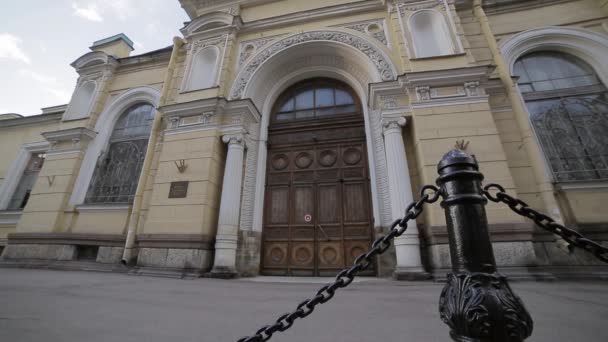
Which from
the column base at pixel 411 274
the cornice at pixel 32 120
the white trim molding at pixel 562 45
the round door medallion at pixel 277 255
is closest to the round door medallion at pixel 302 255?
the round door medallion at pixel 277 255

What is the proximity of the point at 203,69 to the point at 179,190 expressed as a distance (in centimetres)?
359

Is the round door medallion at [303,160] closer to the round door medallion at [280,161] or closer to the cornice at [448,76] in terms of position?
the round door medallion at [280,161]

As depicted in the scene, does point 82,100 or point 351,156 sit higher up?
point 82,100

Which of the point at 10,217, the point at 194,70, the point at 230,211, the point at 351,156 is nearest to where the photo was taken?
the point at 230,211

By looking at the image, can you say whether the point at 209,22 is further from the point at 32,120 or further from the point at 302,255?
the point at 32,120

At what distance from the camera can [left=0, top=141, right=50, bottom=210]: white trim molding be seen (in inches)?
312

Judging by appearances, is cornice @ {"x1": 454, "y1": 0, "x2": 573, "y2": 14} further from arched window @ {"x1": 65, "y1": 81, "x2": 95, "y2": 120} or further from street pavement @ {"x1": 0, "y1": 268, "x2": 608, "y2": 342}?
arched window @ {"x1": 65, "y1": 81, "x2": 95, "y2": 120}

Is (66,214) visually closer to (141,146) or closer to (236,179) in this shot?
(141,146)

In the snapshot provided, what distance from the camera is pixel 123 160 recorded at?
6.75 m

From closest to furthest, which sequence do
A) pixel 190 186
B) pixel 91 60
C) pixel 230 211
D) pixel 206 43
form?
pixel 230 211, pixel 190 186, pixel 206 43, pixel 91 60

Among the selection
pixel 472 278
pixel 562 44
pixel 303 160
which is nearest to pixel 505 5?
pixel 562 44

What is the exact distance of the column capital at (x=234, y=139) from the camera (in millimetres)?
5352

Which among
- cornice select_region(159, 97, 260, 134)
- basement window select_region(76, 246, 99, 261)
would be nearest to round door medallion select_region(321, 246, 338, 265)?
cornice select_region(159, 97, 260, 134)

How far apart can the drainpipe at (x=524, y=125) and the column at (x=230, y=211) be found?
5739mm
